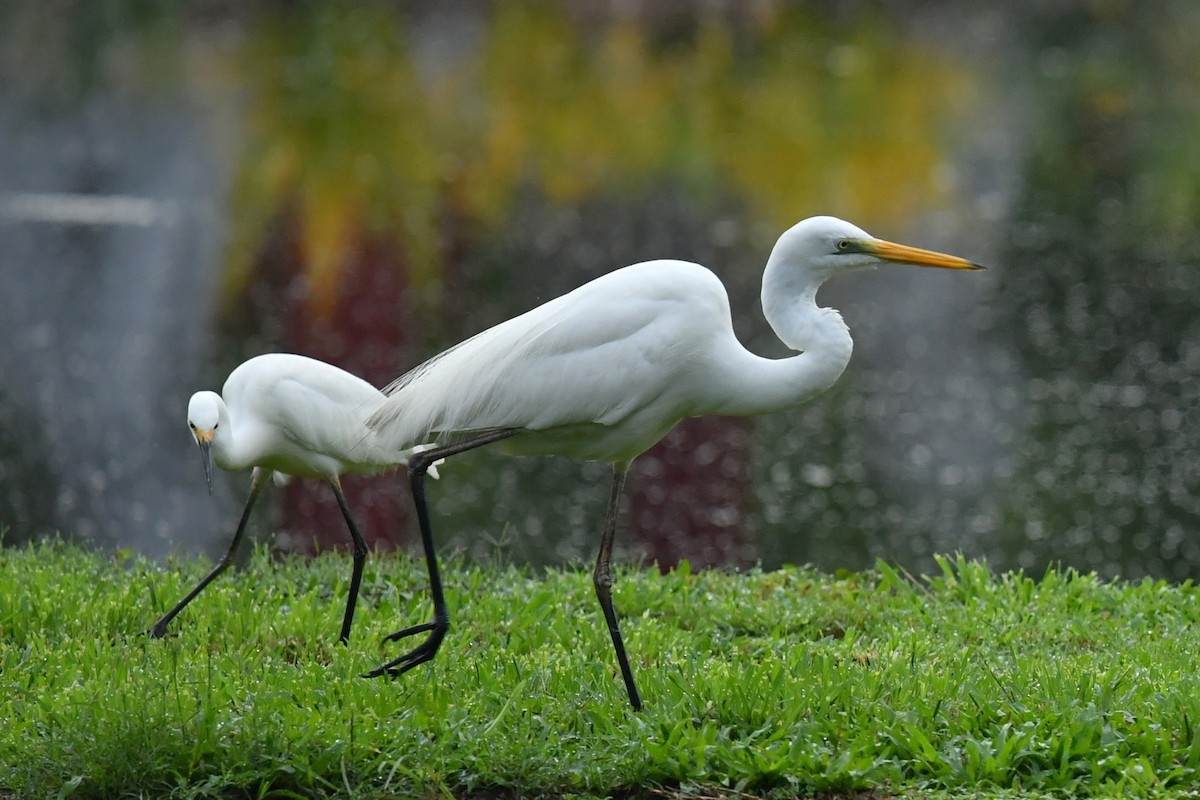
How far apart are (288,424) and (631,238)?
1040 centimetres

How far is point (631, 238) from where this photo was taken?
1560cm

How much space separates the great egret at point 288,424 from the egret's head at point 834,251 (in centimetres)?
160

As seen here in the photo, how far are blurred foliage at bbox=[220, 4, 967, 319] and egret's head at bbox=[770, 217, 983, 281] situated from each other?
377 inches

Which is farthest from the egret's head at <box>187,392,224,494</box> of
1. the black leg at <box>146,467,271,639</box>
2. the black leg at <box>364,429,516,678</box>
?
the black leg at <box>364,429,516,678</box>

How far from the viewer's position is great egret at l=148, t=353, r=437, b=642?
536 centimetres

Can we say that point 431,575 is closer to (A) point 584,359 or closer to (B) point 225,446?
(A) point 584,359

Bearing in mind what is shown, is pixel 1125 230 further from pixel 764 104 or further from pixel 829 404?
pixel 764 104

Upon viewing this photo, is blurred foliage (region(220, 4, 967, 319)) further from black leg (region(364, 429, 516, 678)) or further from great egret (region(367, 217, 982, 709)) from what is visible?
great egret (region(367, 217, 982, 709))

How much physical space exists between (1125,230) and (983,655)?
469 inches

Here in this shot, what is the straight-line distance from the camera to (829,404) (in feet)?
37.7

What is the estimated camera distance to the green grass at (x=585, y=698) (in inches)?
146

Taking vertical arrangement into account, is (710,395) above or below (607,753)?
above

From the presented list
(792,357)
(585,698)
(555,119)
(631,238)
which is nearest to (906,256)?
(792,357)

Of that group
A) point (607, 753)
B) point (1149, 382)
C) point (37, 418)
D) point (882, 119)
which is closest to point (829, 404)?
point (1149, 382)
